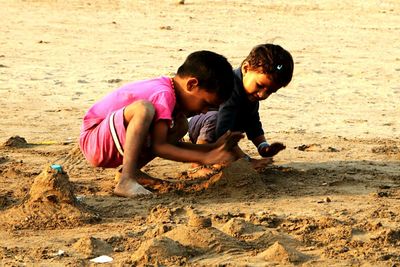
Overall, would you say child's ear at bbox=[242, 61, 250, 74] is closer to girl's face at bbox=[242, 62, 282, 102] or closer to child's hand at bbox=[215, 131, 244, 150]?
girl's face at bbox=[242, 62, 282, 102]

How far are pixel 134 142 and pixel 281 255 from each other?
1.37 metres

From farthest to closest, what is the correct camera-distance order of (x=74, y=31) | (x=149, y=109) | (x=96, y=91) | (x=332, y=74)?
1. (x=74, y=31)
2. (x=332, y=74)
3. (x=96, y=91)
4. (x=149, y=109)

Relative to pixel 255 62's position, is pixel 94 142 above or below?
below

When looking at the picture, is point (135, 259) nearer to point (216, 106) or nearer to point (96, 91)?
point (216, 106)

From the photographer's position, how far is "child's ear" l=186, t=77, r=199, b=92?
5.13 meters

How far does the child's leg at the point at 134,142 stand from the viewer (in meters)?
5.05

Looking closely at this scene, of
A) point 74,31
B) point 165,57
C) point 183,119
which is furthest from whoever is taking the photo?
point 74,31

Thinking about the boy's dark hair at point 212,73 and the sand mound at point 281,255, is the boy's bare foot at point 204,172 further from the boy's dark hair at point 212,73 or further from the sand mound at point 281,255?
the sand mound at point 281,255

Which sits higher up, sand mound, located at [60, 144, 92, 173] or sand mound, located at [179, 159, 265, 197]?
sand mound, located at [179, 159, 265, 197]

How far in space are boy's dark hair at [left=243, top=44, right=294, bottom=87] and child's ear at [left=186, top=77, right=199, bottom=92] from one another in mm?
576

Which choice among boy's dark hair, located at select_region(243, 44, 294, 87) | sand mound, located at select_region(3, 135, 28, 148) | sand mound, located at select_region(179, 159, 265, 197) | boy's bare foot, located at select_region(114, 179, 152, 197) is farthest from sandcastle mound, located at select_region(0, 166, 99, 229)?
sand mound, located at select_region(3, 135, 28, 148)

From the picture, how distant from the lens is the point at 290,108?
7977mm

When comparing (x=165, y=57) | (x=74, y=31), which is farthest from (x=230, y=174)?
(x=74, y=31)

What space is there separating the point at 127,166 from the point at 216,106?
66cm
